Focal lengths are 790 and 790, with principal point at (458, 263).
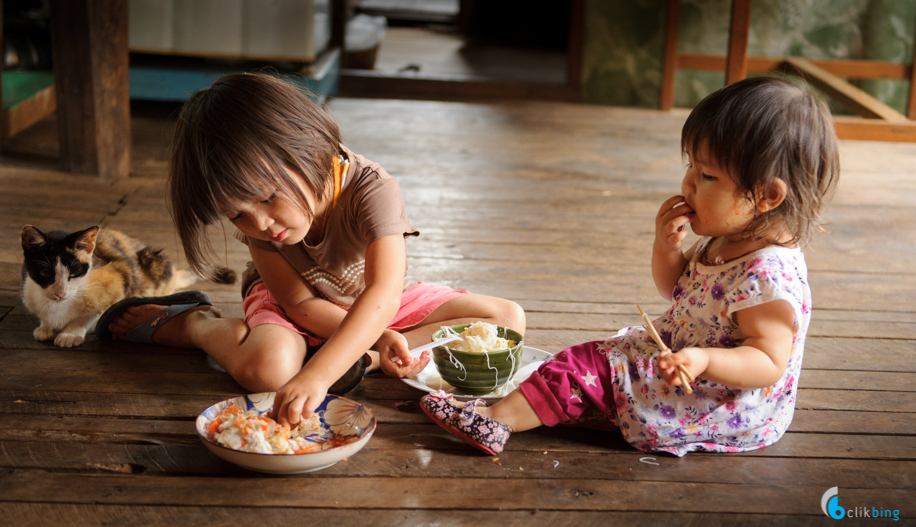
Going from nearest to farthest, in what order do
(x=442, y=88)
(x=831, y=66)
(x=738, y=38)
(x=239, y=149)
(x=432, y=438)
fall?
(x=239, y=149) → (x=432, y=438) → (x=738, y=38) → (x=831, y=66) → (x=442, y=88)

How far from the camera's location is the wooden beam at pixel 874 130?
3992 mm

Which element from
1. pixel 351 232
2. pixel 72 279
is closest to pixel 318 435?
pixel 351 232

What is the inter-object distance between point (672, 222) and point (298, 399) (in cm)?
71

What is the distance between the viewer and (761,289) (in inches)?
50.1

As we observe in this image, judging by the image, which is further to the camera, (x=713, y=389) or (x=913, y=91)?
(x=913, y=91)

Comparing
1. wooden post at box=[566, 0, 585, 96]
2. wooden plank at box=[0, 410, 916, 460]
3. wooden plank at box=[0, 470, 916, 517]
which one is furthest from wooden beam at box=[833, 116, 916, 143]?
wooden plank at box=[0, 470, 916, 517]

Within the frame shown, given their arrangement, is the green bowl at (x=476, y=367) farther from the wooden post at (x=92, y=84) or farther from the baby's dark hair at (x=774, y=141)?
the wooden post at (x=92, y=84)

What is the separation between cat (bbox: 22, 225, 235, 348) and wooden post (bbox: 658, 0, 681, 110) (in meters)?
4.14

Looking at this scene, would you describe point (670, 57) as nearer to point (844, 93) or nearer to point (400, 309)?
point (844, 93)

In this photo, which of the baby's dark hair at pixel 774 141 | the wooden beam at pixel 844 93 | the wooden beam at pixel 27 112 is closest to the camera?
the baby's dark hair at pixel 774 141

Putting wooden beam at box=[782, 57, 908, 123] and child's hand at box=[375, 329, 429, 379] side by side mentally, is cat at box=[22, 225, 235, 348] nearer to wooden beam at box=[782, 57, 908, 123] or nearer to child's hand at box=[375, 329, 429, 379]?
child's hand at box=[375, 329, 429, 379]

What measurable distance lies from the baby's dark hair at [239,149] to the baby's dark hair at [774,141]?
0.66 meters

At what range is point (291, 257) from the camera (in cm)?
161

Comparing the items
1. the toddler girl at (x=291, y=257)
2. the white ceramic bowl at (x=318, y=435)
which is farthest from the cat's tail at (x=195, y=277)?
the white ceramic bowl at (x=318, y=435)
